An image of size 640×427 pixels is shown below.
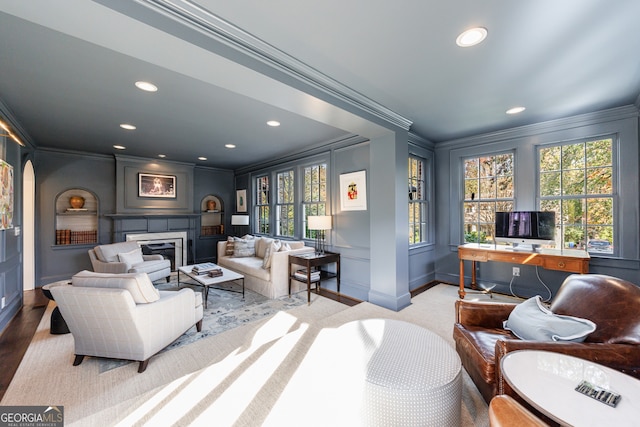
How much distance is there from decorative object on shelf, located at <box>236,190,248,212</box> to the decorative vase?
316 cm

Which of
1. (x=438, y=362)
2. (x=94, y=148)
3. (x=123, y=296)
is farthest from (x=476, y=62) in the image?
(x=94, y=148)

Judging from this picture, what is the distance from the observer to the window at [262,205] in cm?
625

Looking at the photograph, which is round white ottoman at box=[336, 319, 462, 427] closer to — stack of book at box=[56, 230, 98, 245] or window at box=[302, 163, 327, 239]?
window at box=[302, 163, 327, 239]

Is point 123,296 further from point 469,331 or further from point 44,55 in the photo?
point 469,331

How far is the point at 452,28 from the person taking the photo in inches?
68.1

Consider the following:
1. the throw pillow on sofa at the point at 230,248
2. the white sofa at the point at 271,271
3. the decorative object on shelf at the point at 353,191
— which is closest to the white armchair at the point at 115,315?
the white sofa at the point at 271,271

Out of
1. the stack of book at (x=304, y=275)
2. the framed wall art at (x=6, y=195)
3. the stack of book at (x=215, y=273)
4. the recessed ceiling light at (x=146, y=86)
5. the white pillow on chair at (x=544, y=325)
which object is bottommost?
the stack of book at (x=304, y=275)

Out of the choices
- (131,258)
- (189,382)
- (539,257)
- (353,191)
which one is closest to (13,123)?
(131,258)

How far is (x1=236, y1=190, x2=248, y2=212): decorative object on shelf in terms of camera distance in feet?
22.4

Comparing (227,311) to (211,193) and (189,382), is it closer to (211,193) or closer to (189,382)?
(189,382)

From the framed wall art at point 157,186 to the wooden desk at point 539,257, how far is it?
614cm

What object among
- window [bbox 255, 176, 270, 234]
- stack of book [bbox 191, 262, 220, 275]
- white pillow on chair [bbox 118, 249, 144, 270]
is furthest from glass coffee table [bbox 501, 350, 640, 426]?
window [bbox 255, 176, 270, 234]

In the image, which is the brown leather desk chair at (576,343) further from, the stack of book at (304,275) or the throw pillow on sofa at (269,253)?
the throw pillow on sofa at (269,253)

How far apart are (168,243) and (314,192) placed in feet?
12.2
